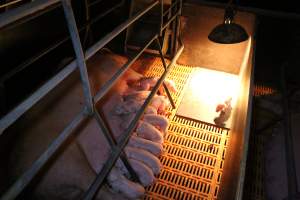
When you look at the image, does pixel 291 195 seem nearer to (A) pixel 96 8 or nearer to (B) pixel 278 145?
(B) pixel 278 145

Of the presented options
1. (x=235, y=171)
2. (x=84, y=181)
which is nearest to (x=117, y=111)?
(x=84, y=181)

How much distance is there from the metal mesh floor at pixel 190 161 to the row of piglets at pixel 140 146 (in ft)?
0.60

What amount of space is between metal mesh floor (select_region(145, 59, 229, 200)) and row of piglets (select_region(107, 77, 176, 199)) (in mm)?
182

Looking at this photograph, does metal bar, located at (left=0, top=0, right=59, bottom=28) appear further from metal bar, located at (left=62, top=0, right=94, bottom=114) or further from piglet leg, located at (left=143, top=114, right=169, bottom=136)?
piglet leg, located at (left=143, top=114, right=169, bottom=136)

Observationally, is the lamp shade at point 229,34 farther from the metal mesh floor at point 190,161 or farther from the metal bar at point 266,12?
the metal mesh floor at point 190,161

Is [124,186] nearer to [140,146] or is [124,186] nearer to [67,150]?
[140,146]

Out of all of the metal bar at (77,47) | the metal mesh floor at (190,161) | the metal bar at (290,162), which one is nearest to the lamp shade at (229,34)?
A: the metal bar at (290,162)

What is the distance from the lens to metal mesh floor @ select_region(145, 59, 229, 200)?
259 centimetres

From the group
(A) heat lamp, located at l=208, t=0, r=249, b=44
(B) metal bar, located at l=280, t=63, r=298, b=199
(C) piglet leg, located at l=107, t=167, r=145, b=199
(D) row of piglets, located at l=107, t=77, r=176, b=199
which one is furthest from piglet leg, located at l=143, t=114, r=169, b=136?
(B) metal bar, located at l=280, t=63, r=298, b=199

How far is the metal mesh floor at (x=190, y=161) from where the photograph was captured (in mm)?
2590

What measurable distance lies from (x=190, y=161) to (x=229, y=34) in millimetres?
1395

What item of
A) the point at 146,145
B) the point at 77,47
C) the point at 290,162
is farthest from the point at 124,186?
the point at 290,162

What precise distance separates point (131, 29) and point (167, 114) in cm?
158

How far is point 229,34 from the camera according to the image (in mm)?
2666
